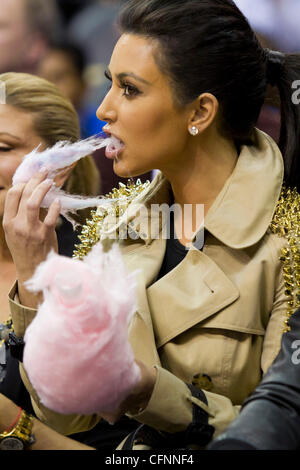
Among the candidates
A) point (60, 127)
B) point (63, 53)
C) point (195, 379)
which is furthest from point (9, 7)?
point (195, 379)

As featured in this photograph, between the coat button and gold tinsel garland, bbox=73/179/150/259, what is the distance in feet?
1.26

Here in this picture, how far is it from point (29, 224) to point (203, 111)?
415mm

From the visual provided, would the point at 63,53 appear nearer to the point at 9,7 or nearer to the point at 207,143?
the point at 9,7

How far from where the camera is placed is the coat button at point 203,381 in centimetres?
129

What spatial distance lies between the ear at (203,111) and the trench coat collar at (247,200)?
0.11m

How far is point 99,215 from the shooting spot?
154 cm

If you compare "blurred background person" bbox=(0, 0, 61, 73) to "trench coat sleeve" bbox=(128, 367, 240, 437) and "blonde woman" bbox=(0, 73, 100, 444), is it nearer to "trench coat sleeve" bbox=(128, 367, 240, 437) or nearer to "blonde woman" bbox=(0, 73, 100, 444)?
"blonde woman" bbox=(0, 73, 100, 444)

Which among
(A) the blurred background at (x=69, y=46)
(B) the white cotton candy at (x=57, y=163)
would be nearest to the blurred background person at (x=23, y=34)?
(A) the blurred background at (x=69, y=46)

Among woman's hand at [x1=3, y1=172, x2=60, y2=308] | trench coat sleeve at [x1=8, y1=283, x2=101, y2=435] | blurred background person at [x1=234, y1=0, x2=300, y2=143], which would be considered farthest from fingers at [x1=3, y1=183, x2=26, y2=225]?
blurred background person at [x1=234, y1=0, x2=300, y2=143]

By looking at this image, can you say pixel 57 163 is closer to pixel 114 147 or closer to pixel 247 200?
pixel 114 147

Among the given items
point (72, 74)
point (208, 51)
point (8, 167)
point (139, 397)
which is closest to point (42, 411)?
point (139, 397)

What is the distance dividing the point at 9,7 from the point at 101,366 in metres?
1.56

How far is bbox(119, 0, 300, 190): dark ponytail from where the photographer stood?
4.30 ft

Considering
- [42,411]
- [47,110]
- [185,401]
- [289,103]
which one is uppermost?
[289,103]
